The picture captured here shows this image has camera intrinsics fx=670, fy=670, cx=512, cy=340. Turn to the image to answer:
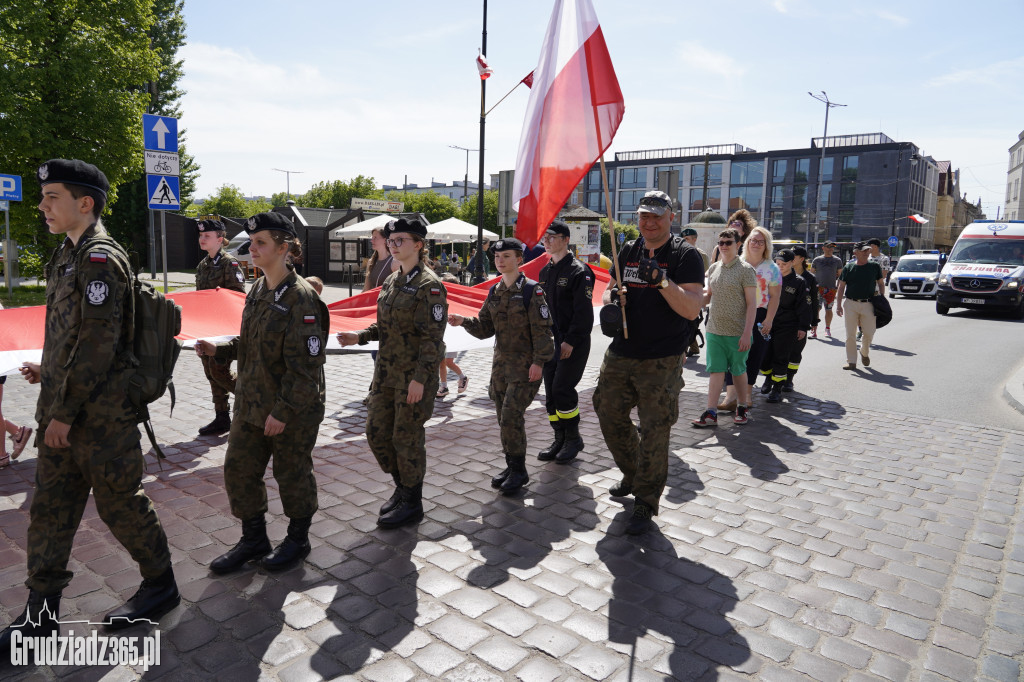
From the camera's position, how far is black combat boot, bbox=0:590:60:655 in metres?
3.14

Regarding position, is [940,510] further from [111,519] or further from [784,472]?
[111,519]

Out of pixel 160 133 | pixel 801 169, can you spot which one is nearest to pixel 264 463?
pixel 160 133

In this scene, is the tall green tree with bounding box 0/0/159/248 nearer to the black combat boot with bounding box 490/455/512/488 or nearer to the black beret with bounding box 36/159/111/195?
the black beret with bounding box 36/159/111/195

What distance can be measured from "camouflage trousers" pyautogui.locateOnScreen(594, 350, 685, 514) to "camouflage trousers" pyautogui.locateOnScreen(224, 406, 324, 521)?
198cm

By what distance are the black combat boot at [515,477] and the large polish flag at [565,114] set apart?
1.79 m

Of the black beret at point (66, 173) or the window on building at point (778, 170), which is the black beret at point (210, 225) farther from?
the window on building at point (778, 170)

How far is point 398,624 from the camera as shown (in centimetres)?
344

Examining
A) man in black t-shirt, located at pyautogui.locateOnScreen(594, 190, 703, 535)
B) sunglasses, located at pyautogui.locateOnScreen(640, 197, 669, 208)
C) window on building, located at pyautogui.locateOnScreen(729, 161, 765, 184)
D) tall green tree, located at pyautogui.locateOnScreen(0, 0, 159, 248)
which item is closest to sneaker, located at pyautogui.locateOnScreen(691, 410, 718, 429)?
man in black t-shirt, located at pyautogui.locateOnScreen(594, 190, 703, 535)

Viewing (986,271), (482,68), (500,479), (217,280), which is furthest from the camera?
(986,271)

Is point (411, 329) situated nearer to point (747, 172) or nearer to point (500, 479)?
point (500, 479)

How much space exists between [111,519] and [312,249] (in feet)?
107

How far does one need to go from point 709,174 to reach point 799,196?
11.0m

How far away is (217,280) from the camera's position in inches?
280

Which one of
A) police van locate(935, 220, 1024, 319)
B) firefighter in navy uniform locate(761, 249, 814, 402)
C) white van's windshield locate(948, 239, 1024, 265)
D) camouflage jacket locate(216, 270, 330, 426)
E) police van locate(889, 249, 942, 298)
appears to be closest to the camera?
camouflage jacket locate(216, 270, 330, 426)
